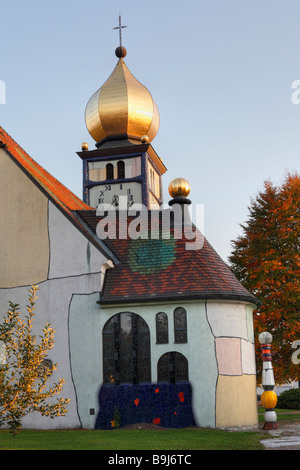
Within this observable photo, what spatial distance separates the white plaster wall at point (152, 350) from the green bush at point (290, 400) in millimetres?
13340

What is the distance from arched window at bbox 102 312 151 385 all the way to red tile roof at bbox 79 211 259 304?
76 centimetres

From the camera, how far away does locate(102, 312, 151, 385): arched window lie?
17.8 m

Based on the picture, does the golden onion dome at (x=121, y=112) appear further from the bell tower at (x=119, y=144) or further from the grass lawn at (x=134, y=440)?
the grass lawn at (x=134, y=440)

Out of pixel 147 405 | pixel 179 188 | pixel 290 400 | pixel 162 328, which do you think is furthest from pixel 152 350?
pixel 290 400

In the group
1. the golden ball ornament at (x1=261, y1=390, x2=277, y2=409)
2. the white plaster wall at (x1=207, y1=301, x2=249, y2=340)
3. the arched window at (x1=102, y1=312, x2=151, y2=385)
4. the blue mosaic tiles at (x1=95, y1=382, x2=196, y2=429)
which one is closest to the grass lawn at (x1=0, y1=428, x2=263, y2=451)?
the blue mosaic tiles at (x1=95, y1=382, x2=196, y2=429)

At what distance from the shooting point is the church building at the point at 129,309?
17422mm

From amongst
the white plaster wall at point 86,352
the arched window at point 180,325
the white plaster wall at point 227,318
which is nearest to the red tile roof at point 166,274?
the white plaster wall at point 227,318

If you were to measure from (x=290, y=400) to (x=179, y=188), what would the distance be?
13855 mm
